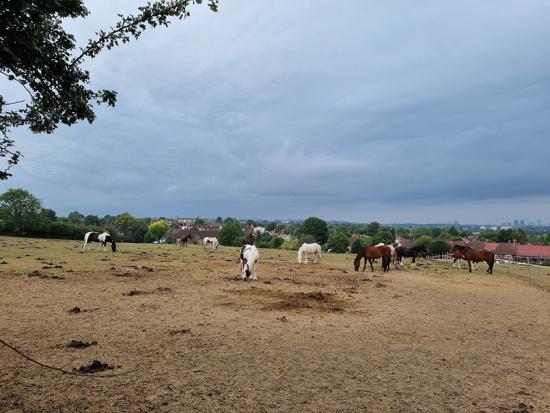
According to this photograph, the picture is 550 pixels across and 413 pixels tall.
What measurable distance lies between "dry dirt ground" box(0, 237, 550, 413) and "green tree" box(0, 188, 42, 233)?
142 ft

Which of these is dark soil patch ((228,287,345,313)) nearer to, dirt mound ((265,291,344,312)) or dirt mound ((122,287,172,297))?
dirt mound ((265,291,344,312))

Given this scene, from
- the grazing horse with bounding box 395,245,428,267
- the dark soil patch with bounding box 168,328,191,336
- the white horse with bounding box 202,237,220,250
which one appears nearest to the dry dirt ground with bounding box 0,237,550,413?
the dark soil patch with bounding box 168,328,191,336

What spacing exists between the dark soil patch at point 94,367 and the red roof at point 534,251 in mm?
58692

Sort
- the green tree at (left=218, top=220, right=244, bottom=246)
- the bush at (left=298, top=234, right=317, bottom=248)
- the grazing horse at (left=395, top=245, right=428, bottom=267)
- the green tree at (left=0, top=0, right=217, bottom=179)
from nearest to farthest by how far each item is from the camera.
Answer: the green tree at (left=0, top=0, right=217, bottom=179), the grazing horse at (left=395, top=245, right=428, bottom=267), the green tree at (left=218, top=220, right=244, bottom=246), the bush at (left=298, top=234, right=317, bottom=248)

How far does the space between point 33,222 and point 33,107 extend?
53512 millimetres

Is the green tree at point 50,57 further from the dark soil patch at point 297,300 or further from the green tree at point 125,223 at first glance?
the green tree at point 125,223

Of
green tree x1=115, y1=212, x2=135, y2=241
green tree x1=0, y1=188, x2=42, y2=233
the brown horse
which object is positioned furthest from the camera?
green tree x1=115, y1=212, x2=135, y2=241

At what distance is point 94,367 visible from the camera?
263 inches

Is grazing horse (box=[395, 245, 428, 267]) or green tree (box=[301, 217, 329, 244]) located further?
green tree (box=[301, 217, 329, 244])

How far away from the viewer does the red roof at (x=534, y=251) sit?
53.3m

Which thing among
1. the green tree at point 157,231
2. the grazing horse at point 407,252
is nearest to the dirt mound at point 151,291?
the grazing horse at point 407,252

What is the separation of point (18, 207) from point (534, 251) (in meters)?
70.2

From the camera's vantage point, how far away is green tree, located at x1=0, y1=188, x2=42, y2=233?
174 feet

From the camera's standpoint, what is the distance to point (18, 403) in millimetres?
5367
